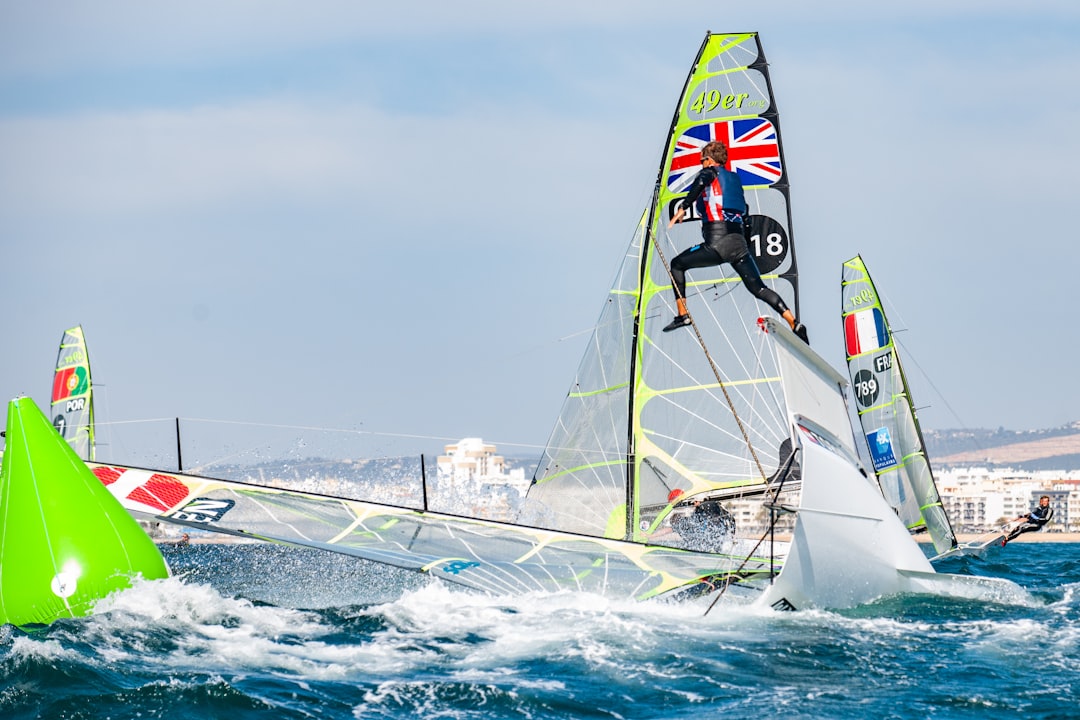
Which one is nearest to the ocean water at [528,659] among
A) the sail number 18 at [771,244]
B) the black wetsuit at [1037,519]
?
the sail number 18 at [771,244]

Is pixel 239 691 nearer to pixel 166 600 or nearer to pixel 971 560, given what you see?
pixel 166 600

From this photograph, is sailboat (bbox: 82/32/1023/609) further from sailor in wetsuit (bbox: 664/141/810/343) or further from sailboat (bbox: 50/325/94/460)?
sailboat (bbox: 50/325/94/460)

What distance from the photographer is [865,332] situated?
2820 cm

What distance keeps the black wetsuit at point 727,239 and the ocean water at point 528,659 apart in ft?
16.1

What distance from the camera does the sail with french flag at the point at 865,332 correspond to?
27953 millimetres

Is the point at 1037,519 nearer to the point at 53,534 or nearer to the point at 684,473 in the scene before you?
the point at 684,473

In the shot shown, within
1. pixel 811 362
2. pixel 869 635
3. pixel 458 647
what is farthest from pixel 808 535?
pixel 458 647

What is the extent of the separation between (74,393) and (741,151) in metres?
23.3

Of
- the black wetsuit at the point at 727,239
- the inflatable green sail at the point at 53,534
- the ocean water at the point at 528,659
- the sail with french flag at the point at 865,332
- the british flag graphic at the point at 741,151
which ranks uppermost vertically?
the british flag graphic at the point at 741,151

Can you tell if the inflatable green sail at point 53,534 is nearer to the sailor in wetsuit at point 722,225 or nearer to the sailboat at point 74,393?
the sailor in wetsuit at point 722,225

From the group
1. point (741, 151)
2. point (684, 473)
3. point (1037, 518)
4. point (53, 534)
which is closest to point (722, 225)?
point (741, 151)

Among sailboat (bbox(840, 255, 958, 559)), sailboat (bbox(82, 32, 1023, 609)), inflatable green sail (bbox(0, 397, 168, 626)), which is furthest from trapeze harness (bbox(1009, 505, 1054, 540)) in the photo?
inflatable green sail (bbox(0, 397, 168, 626))

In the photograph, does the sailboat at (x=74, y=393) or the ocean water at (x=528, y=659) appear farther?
the sailboat at (x=74, y=393)

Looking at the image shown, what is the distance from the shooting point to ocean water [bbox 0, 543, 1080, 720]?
32.9ft
